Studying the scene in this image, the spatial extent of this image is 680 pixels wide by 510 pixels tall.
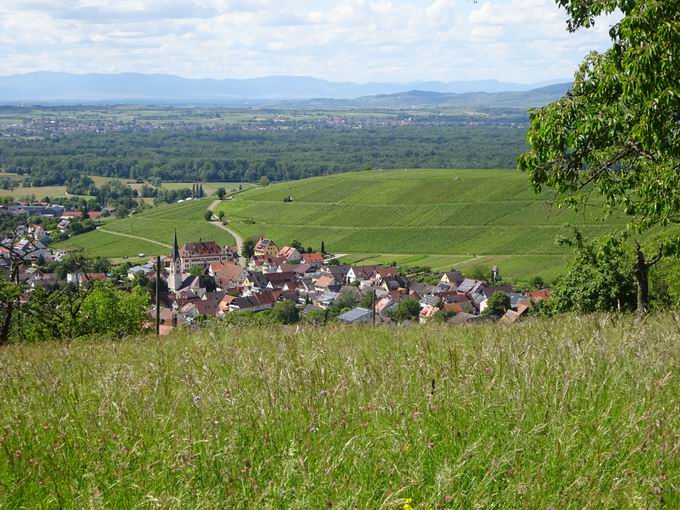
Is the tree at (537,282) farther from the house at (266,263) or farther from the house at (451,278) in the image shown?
the house at (266,263)

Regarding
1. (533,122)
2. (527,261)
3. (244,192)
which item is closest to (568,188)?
(533,122)

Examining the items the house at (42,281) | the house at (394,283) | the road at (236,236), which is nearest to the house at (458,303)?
the house at (394,283)

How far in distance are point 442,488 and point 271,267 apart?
99099 mm

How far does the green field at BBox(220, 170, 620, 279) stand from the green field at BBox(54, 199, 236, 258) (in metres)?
5.65

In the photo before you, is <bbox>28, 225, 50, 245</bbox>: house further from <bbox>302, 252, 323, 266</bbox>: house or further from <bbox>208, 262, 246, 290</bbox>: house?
<bbox>302, 252, 323, 266</bbox>: house

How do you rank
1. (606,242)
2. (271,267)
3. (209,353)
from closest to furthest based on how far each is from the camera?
1. (209,353)
2. (606,242)
3. (271,267)

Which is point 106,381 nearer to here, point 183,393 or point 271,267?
point 183,393

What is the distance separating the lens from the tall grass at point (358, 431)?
300 centimetres

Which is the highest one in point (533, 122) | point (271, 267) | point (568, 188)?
point (533, 122)

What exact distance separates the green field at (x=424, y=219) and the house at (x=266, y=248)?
162 inches

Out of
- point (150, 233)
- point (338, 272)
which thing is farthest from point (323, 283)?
point (150, 233)

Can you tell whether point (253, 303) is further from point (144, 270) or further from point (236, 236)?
point (236, 236)

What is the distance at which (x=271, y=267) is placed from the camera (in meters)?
102

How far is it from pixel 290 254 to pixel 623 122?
99.0 m
